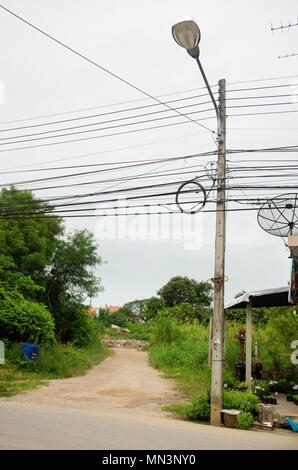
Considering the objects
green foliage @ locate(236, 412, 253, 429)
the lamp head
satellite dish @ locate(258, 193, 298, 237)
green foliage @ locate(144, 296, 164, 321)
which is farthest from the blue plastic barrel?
green foliage @ locate(144, 296, 164, 321)

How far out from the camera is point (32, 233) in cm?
1844

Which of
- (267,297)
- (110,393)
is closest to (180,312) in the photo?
(110,393)

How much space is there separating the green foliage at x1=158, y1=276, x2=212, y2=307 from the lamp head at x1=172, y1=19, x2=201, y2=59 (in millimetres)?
37999

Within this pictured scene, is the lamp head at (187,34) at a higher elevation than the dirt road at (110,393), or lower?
higher

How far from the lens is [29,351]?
536 inches

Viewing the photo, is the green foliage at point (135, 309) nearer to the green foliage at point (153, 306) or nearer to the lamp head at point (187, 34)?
the green foliage at point (153, 306)

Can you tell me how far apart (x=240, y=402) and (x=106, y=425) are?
312 centimetres

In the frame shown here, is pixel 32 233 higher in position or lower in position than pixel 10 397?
higher

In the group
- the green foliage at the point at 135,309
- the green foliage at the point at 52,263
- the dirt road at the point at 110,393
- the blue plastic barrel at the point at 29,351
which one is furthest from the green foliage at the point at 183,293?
the blue plastic barrel at the point at 29,351

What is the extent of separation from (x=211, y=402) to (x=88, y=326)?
589 inches

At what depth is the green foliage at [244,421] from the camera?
759cm

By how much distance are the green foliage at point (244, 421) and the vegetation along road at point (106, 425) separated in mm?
273
